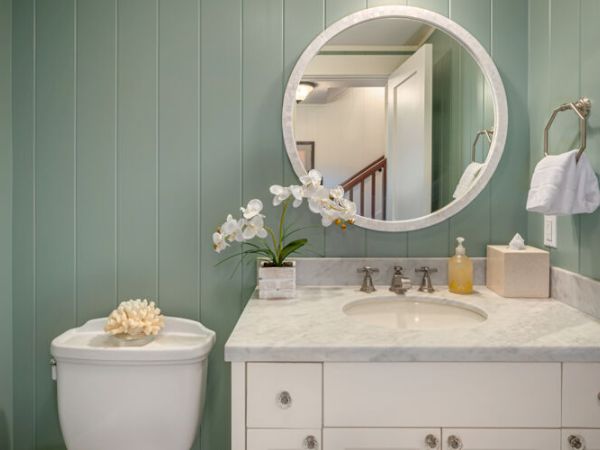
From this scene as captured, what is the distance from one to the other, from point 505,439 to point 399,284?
23.2 inches

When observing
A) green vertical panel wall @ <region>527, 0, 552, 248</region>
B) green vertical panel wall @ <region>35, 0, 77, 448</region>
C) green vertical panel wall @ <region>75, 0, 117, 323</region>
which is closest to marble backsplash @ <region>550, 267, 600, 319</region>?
green vertical panel wall @ <region>527, 0, 552, 248</region>

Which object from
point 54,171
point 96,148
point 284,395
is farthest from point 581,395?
point 54,171

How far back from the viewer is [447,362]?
101 cm

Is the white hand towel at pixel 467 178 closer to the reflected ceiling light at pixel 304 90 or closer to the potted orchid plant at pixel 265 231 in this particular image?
the potted orchid plant at pixel 265 231

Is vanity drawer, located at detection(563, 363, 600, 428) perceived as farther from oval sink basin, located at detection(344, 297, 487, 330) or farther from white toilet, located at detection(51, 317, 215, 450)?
white toilet, located at detection(51, 317, 215, 450)

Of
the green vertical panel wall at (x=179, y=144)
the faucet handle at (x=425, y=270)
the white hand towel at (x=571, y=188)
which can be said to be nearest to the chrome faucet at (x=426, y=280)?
the faucet handle at (x=425, y=270)

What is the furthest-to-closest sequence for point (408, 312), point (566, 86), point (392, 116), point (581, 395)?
point (392, 116)
point (408, 312)
point (566, 86)
point (581, 395)

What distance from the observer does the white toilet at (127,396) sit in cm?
139

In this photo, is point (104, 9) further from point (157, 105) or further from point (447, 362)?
point (447, 362)

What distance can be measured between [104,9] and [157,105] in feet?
1.27

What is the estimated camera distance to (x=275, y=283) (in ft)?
4.73

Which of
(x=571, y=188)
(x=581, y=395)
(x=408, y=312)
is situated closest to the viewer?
(x=581, y=395)

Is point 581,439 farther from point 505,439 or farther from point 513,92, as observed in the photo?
point 513,92

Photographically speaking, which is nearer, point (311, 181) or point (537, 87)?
point (311, 181)
